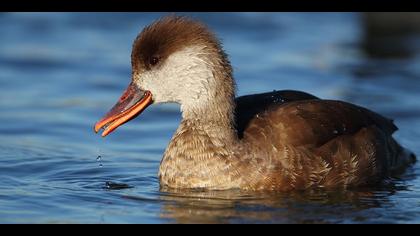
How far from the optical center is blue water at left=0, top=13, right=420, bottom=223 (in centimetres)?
892

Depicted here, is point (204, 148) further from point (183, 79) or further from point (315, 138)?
point (315, 138)

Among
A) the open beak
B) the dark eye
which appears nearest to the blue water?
the open beak

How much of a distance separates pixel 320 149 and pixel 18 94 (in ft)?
19.4

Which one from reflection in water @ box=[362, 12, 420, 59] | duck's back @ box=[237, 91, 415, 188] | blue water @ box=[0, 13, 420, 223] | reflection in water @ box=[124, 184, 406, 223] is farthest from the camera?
reflection in water @ box=[362, 12, 420, 59]

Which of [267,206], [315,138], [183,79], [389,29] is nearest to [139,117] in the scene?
[183,79]

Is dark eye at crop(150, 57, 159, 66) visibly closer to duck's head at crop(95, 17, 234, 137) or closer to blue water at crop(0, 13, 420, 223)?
duck's head at crop(95, 17, 234, 137)

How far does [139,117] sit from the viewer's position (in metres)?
13.4

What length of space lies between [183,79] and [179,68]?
0.11 metres

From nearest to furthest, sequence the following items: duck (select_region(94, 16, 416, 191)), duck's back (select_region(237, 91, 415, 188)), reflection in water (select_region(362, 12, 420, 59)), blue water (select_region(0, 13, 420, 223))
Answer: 1. blue water (select_region(0, 13, 420, 223))
2. duck (select_region(94, 16, 416, 191))
3. duck's back (select_region(237, 91, 415, 188))
4. reflection in water (select_region(362, 12, 420, 59))

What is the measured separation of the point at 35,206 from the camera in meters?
8.96

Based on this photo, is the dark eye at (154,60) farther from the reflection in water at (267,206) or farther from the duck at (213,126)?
the reflection in water at (267,206)

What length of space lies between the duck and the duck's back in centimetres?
1
